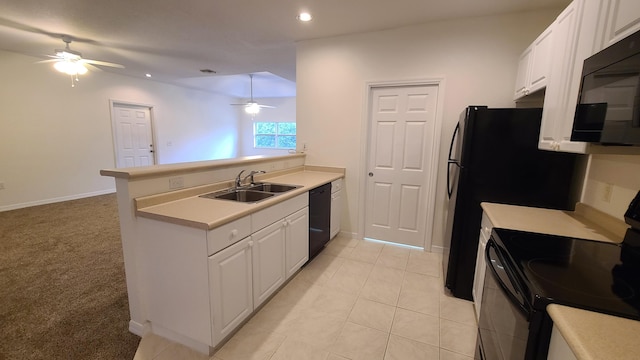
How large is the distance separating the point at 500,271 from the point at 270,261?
1.58 metres

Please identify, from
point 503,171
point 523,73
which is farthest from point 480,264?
point 523,73

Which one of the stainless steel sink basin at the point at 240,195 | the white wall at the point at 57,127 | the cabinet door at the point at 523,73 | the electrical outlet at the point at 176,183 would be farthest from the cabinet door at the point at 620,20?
the white wall at the point at 57,127

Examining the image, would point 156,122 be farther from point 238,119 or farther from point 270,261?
point 270,261

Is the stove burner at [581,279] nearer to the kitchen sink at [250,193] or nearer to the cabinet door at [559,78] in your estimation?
the cabinet door at [559,78]

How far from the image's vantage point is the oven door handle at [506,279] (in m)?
0.97

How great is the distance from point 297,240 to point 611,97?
7.39ft

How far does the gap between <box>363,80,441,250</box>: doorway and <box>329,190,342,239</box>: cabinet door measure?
0.36 meters

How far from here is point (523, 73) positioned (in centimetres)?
249

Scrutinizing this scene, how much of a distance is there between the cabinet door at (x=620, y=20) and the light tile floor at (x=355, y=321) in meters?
1.94

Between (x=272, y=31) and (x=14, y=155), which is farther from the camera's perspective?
(x=14, y=155)

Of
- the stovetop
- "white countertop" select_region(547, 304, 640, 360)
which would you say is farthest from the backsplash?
"white countertop" select_region(547, 304, 640, 360)

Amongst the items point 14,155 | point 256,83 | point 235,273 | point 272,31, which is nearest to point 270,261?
point 235,273

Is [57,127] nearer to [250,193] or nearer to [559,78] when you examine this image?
[250,193]

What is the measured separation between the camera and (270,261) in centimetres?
219
